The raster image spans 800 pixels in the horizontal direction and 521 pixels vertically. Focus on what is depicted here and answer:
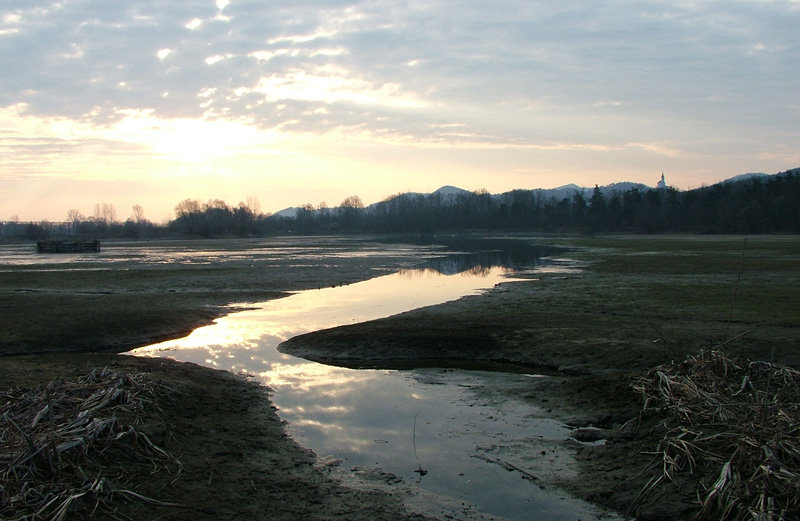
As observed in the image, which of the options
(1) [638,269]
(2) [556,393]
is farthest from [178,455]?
(1) [638,269]

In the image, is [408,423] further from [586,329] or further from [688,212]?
[688,212]

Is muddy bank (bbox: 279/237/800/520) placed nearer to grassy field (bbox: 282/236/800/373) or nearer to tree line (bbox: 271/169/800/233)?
grassy field (bbox: 282/236/800/373)

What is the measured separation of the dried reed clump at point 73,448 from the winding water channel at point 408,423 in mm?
2680

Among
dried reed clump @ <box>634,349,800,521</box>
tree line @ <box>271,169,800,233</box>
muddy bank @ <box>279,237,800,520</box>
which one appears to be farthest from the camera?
tree line @ <box>271,169,800,233</box>

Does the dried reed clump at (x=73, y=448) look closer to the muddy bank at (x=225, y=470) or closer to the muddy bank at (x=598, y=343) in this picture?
the muddy bank at (x=225, y=470)

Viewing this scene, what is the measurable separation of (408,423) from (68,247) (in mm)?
88795

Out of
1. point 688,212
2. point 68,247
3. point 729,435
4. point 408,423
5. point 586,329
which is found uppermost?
point 688,212

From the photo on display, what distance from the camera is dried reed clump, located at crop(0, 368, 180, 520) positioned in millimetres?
6344

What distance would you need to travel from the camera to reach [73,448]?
7379 millimetres

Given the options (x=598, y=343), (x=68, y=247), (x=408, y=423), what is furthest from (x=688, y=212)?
(x=408, y=423)

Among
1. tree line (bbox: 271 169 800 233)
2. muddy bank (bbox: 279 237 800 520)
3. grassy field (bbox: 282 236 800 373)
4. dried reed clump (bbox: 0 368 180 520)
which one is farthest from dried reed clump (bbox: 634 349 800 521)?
tree line (bbox: 271 169 800 233)

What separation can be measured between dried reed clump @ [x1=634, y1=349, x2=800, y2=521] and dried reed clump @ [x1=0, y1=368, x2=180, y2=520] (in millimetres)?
6470

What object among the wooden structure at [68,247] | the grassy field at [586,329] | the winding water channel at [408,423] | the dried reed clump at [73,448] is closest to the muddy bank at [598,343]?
the grassy field at [586,329]

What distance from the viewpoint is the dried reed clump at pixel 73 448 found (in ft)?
20.8
